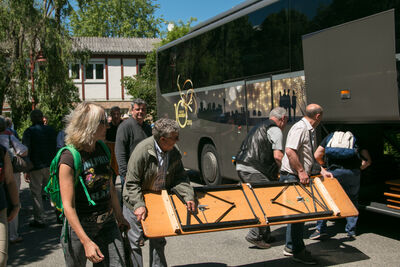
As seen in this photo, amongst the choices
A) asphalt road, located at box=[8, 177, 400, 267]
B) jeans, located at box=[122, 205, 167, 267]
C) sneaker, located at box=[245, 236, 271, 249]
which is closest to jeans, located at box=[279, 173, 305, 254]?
asphalt road, located at box=[8, 177, 400, 267]

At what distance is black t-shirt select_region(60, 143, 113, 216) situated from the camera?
118 inches

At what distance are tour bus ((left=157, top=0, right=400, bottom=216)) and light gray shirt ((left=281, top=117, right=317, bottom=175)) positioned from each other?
0.93 m

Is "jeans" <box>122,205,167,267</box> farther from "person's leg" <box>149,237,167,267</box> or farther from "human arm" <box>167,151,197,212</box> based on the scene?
"human arm" <box>167,151,197,212</box>

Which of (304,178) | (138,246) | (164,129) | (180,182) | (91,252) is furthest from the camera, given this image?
(304,178)

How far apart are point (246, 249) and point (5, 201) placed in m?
3.40

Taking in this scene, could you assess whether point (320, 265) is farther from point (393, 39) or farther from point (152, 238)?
point (393, 39)

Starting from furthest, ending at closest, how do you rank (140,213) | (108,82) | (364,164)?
1. (108,82)
2. (364,164)
3. (140,213)

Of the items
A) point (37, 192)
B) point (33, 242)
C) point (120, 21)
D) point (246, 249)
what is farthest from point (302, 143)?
point (120, 21)

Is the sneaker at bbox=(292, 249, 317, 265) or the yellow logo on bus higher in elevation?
the yellow logo on bus

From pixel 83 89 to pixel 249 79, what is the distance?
31095 millimetres

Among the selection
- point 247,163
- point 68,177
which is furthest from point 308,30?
point 68,177

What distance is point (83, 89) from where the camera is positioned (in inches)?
1479

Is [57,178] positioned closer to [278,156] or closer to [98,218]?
[98,218]

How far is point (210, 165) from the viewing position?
1026cm
